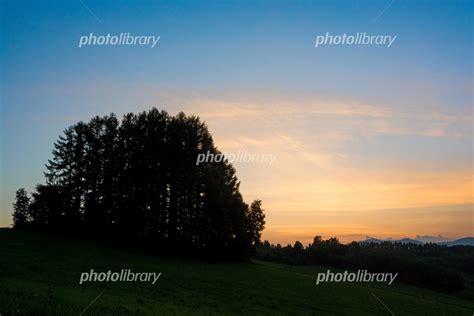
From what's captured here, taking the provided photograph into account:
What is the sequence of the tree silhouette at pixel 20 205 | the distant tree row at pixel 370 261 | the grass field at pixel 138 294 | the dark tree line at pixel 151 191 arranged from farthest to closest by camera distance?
the distant tree row at pixel 370 261 → the tree silhouette at pixel 20 205 → the dark tree line at pixel 151 191 → the grass field at pixel 138 294

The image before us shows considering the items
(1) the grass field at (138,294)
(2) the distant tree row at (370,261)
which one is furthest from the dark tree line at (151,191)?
(2) the distant tree row at (370,261)

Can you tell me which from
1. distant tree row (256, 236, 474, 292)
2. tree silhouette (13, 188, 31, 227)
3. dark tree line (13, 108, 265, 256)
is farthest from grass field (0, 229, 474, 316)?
distant tree row (256, 236, 474, 292)

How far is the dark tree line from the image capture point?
7069 cm

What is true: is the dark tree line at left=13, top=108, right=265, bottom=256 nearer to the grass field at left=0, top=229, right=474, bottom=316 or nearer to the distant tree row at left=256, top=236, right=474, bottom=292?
the grass field at left=0, top=229, right=474, bottom=316

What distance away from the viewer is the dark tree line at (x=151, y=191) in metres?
70.7

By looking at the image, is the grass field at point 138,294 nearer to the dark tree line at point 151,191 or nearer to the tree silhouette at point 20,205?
the dark tree line at point 151,191

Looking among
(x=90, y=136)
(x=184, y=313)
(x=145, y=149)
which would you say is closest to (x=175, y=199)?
(x=145, y=149)

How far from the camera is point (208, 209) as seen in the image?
70.3 metres

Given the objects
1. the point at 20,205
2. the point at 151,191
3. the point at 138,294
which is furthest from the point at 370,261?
the point at 138,294

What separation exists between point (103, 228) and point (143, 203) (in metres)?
7.90

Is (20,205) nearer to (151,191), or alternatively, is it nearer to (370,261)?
(151,191)

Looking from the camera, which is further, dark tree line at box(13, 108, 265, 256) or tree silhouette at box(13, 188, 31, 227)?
tree silhouette at box(13, 188, 31, 227)

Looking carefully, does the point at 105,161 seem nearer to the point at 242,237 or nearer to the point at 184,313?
the point at 242,237

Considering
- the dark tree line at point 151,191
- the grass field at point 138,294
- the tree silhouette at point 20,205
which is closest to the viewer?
the grass field at point 138,294
